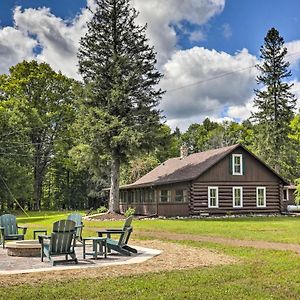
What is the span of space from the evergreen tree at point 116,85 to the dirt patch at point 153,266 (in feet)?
63.3

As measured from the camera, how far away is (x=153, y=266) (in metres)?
9.77

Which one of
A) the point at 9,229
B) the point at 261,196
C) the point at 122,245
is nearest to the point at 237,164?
the point at 261,196

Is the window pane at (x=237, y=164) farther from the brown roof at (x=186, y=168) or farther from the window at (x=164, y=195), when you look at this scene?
the window at (x=164, y=195)

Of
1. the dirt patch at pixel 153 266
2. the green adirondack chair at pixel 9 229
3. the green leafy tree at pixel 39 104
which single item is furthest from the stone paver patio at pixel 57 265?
the green leafy tree at pixel 39 104

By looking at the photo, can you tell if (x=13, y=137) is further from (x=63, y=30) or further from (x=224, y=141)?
(x=224, y=141)

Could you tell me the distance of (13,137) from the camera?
43281mm

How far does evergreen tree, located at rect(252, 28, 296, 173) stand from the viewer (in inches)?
1777

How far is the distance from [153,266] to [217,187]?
75.4 feet

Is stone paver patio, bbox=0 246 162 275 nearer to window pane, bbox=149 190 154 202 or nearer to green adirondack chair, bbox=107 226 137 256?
green adirondack chair, bbox=107 226 137 256

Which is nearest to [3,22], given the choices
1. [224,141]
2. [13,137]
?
[13,137]

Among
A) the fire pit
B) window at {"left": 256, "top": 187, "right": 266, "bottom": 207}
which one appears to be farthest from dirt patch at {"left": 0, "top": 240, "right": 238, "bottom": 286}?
window at {"left": 256, "top": 187, "right": 266, "bottom": 207}

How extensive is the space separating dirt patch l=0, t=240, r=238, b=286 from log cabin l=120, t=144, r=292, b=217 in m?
18.6

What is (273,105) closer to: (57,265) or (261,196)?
(261,196)

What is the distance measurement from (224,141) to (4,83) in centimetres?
4169
